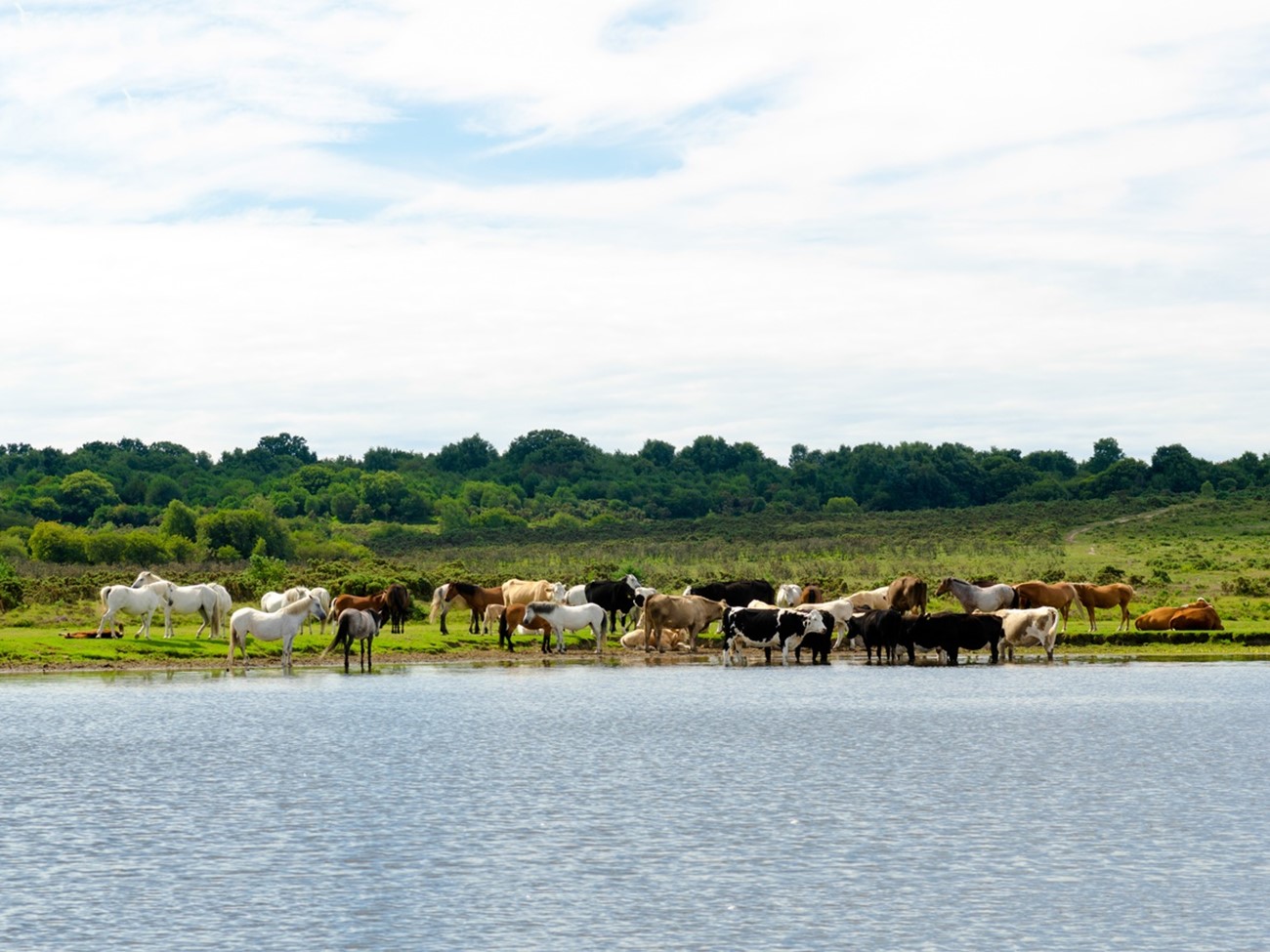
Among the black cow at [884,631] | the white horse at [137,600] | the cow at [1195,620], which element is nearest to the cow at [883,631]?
the black cow at [884,631]

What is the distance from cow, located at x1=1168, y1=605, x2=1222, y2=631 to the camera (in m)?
49.2

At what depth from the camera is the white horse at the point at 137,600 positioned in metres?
43.3

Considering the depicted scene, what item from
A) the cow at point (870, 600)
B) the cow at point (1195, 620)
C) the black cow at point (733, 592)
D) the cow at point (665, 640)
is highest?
the black cow at point (733, 592)

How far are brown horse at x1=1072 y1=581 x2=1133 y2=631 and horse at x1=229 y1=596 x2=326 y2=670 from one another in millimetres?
24611

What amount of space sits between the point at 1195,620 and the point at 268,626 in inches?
1072

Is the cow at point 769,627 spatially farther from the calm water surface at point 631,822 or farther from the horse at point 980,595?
the calm water surface at point 631,822

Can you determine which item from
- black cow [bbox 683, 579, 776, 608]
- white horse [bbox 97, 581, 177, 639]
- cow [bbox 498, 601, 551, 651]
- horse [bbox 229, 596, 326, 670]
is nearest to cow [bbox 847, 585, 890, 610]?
black cow [bbox 683, 579, 776, 608]

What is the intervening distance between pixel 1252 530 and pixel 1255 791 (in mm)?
90241

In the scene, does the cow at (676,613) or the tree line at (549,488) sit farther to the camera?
the tree line at (549,488)

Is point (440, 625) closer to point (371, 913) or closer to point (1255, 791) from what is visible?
point (1255, 791)

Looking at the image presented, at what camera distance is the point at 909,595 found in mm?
50812

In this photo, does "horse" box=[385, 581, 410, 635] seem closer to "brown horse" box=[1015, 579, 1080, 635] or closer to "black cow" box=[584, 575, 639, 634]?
"black cow" box=[584, 575, 639, 634]

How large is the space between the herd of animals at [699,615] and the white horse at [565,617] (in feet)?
0.13

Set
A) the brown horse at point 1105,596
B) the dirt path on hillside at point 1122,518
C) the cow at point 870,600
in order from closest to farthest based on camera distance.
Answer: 1. the cow at point 870,600
2. the brown horse at point 1105,596
3. the dirt path on hillside at point 1122,518
